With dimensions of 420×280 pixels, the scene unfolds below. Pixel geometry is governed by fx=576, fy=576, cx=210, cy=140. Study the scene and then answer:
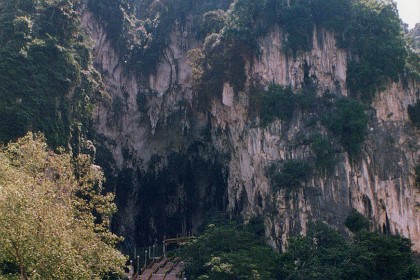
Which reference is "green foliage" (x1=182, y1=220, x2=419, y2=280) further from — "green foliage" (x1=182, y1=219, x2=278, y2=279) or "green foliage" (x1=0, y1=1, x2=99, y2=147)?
"green foliage" (x1=0, y1=1, x2=99, y2=147)

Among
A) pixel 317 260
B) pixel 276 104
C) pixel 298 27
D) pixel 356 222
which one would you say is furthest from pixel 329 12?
pixel 317 260

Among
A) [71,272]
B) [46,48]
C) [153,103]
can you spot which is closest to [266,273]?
[71,272]

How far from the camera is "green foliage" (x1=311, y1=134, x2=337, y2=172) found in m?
22.5

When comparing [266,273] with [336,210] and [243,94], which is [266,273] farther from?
[243,94]

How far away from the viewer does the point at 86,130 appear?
24.6 m

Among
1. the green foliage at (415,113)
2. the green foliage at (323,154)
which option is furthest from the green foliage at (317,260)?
the green foliage at (415,113)

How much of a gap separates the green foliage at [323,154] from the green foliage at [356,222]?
2090 mm

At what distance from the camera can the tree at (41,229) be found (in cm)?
1183

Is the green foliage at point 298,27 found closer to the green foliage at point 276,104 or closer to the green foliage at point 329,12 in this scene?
the green foliage at point 329,12

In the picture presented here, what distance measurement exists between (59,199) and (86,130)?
9.93 metres

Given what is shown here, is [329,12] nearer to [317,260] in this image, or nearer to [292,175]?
[292,175]

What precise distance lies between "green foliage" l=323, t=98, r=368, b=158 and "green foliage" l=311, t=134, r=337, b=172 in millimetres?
678

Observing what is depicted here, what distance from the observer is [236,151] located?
26.1 meters

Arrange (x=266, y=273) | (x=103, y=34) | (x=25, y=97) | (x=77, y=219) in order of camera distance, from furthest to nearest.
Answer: (x=103, y=34) → (x=25, y=97) → (x=266, y=273) → (x=77, y=219)
